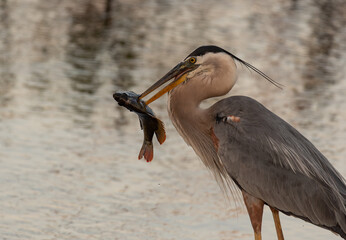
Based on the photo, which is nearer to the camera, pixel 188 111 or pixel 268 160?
pixel 268 160

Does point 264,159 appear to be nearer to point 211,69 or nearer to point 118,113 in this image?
point 211,69

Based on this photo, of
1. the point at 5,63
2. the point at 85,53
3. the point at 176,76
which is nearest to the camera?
the point at 176,76

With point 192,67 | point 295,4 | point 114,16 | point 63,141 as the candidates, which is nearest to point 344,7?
point 295,4

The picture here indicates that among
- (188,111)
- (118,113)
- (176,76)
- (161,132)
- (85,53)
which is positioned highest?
(85,53)

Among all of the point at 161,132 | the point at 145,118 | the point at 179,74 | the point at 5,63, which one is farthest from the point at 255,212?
the point at 5,63

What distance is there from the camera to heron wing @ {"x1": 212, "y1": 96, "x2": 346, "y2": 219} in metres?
5.75

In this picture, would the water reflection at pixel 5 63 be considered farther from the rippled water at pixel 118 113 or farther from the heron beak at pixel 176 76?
the heron beak at pixel 176 76

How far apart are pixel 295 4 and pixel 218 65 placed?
2230cm

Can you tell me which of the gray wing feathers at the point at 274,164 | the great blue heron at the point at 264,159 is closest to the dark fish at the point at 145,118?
the great blue heron at the point at 264,159

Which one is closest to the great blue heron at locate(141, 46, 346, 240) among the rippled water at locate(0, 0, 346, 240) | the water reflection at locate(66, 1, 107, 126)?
the rippled water at locate(0, 0, 346, 240)

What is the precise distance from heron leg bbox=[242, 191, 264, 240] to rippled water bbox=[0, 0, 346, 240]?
0.96 meters

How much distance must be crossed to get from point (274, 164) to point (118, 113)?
16.3 ft

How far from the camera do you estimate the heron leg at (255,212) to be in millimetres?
5805

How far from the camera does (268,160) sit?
582cm
